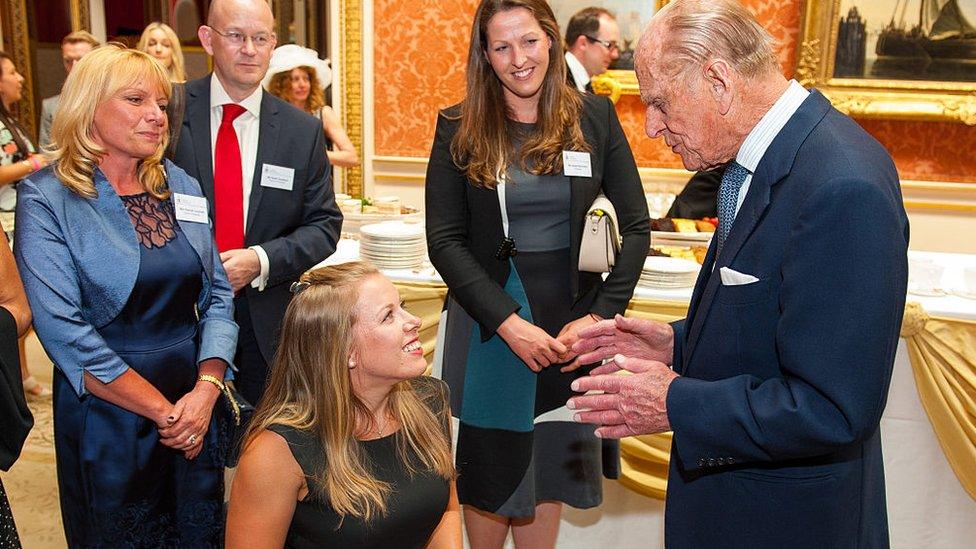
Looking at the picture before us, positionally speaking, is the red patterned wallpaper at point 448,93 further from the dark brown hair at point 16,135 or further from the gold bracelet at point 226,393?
the gold bracelet at point 226,393

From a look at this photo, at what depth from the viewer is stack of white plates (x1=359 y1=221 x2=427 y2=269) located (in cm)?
304

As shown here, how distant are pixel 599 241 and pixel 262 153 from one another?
1.00 m

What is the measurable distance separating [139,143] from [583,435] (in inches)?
56.6

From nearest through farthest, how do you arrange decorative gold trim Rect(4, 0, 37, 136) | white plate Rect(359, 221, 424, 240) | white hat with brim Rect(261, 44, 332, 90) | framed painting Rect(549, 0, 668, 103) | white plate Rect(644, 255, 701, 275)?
white plate Rect(644, 255, 701, 275), white plate Rect(359, 221, 424, 240), white hat with brim Rect(261, 44, 332, 90), framed painting Rect(549, 0, 668, 103), decorative gold trim Rect(4, 0, 37, 136)

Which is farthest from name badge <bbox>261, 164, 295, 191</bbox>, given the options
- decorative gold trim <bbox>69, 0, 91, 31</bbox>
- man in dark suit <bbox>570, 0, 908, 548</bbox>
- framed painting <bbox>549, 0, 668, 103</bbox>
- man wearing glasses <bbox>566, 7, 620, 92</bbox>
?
decorative gold trim <bbox>69, 0, 91, 31</bbox>

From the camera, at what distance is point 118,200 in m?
2.04

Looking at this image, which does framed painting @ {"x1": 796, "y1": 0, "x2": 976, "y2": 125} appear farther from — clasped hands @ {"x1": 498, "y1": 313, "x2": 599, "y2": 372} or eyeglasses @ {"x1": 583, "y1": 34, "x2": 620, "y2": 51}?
clasped hands @ {"x1": 498, "y1": 313, "x2": 599, "y2": 372}

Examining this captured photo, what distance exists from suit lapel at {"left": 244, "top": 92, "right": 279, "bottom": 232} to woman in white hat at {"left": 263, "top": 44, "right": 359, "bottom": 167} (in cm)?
251

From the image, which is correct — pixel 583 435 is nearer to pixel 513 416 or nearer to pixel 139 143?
pixel 513 416

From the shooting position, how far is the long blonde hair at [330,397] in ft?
5.43

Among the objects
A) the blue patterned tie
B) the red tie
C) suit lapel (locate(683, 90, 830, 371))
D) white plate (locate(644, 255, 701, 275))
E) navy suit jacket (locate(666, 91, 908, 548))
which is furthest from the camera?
white plate (locate(644, 255, 701, 275))

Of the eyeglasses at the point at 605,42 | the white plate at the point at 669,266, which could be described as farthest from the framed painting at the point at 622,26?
the white plate at the point at 669,266

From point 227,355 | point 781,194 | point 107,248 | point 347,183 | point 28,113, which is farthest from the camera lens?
point 28,113

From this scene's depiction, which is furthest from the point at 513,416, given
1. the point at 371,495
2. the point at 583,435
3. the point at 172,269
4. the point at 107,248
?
the point at 107,248
